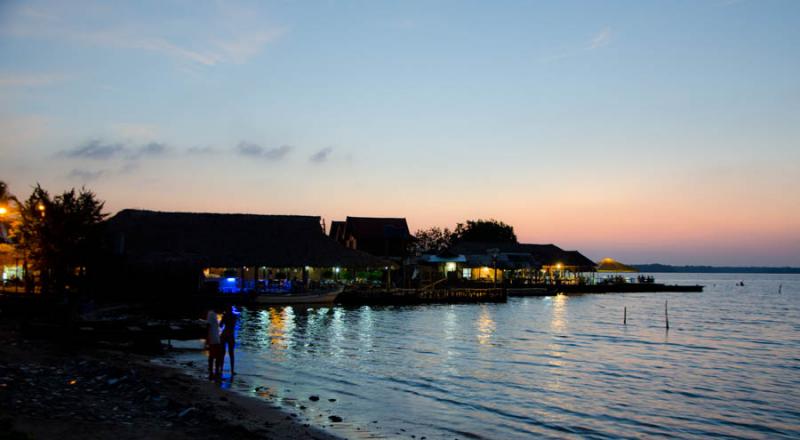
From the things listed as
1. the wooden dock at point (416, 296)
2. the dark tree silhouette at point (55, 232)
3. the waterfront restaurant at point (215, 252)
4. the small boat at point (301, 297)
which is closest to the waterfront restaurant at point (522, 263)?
the wooden dock at point (416, 296)

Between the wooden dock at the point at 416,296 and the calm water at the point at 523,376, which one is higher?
the wooden dock at the point at 416,296


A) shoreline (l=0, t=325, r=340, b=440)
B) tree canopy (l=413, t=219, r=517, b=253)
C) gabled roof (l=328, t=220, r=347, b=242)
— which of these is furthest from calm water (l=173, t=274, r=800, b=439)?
tree canopy (l=413, t=219, r=517, b=253)

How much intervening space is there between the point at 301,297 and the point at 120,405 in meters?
42.0

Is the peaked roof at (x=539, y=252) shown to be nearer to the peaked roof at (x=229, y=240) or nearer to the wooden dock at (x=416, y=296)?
the wooden dock at (x=416, y=296)

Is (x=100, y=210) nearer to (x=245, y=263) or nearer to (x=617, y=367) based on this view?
(x=245, y=263)

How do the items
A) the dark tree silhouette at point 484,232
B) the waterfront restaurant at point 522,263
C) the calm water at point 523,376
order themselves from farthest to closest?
the dark tree silhouette at point 484,232, the waterfront restaurant at point 522,263, the calm water at point 523,376

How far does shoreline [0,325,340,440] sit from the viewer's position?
1196cm

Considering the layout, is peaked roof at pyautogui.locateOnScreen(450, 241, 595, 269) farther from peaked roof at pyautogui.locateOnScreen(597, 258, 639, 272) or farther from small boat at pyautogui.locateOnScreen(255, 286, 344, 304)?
small boat at pyautogui.locateOnScreen(255, 286, 344, 304)

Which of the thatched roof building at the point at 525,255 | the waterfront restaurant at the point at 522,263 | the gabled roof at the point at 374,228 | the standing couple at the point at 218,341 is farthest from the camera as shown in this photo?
the thatched roof building at the point at 525,255

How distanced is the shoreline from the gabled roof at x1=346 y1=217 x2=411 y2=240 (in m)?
61.0

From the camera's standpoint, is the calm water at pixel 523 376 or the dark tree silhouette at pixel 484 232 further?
the dark tree silhouette at pixel 484 232

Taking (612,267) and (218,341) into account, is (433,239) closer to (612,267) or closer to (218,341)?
(612,267)

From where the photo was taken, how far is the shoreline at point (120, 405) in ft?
39.2

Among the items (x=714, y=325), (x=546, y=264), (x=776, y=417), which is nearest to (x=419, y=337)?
(x=776, y=417)
